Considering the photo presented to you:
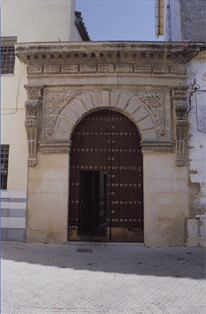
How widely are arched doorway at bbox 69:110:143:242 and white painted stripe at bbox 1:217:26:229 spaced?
127 centimetres

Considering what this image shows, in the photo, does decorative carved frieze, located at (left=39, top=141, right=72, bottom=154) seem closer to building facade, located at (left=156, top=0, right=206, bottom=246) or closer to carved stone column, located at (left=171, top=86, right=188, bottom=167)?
carved stone column, located at (left=171, top=86, right=188, bottom=167)

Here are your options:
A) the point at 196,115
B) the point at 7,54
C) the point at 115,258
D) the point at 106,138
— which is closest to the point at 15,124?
the point at 7,54

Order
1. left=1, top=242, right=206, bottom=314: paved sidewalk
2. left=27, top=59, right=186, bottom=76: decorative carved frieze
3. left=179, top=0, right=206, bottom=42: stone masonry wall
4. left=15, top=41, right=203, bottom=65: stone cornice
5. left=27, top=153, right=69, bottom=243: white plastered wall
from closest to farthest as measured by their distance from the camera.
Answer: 1. left=1, top=242, right=206, bottom=314: paved sidewalk
2. left=27, top=153, right=69, bottom=243: white plastered wall
3. left=15, top=41, right=203, bottom=65: stone cornice
4. left=27, top=59, right=186, bottom=76: decorative carved frieze
5. left=179, top=0, right=206, bottom=42: stone masonry wall

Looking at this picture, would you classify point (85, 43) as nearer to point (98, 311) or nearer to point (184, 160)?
point (184, 160)

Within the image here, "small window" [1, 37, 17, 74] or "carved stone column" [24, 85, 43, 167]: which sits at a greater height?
"small window" [1, 37, 17, 74]

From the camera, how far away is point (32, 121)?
22.4ft

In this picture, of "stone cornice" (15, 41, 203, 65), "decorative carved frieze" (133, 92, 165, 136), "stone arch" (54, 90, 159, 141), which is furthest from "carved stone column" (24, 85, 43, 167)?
"decorative carved frieze" (133, 92, 165, 136)

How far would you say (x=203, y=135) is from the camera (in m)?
6.84

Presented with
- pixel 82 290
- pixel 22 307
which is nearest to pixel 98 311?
pixel 82 290

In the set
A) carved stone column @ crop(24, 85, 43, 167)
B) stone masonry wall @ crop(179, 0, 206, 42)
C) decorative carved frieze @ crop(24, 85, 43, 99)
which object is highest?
stone masonry wall @ crop(179, 0, 206, 42)

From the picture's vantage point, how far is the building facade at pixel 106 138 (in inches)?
260

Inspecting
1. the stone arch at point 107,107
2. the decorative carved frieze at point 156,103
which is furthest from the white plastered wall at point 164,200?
the decorative carved frieze at point 156,103

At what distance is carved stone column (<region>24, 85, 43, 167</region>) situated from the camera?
6.82 metres

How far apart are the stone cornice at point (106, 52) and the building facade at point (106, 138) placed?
0.03m
